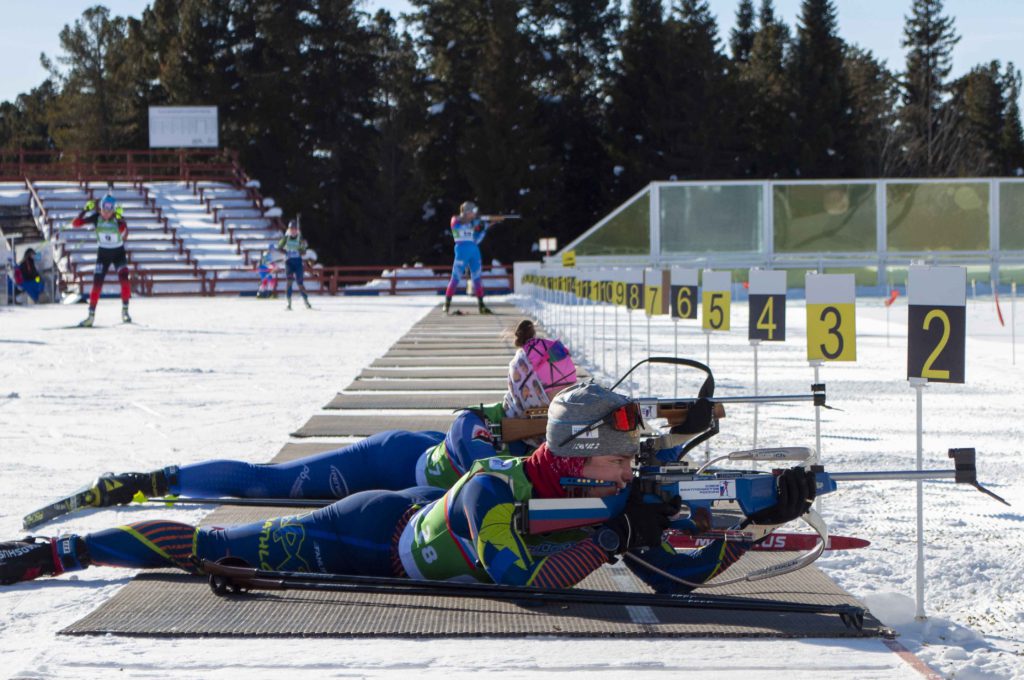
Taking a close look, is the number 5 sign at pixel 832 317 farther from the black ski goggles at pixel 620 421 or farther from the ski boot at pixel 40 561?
the ski boot at pixel 40 561

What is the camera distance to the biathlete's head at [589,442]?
13.7 ft

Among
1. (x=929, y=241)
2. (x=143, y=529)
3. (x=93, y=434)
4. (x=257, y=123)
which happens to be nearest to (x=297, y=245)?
(x=929, y=241)

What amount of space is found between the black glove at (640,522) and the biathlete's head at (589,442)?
0.32 feet

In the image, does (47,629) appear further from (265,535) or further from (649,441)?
(649,441)

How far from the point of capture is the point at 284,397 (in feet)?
34.6

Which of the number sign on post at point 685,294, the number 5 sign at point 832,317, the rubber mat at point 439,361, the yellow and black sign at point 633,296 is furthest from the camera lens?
the rubber mat at point 439,361

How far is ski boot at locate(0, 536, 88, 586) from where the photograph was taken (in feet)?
15.6

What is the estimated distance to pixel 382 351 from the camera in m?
15.6

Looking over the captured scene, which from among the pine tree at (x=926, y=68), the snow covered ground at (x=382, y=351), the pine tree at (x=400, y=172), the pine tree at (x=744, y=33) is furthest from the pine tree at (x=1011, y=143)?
the snow covered ground at (x=382, y=351)

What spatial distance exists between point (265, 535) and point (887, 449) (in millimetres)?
4326

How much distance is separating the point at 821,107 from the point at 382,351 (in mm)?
43865

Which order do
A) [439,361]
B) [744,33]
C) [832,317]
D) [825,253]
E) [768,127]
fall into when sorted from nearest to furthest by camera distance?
[832,317] < [439,361] < [825,253] < [768,127] < [744,33]

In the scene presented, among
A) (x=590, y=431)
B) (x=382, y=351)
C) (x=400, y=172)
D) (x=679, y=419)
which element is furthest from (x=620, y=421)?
(x=400, y=172)

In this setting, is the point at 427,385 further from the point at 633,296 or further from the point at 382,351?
the point at 382,351
